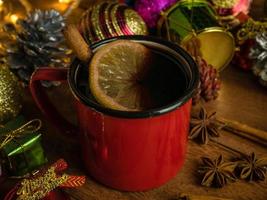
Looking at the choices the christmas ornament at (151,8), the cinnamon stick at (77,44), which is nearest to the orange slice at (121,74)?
the cinnamon stick at (77,44)

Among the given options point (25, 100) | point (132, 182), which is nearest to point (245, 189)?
point (132, 182)

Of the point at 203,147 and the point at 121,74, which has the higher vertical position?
the point at 121,74

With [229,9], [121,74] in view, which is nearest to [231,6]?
[229,9]

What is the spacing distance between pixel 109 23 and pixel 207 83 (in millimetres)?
197

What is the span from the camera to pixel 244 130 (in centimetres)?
67

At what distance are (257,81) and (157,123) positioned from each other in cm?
31

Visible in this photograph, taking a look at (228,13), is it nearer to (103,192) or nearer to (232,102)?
(232,102)

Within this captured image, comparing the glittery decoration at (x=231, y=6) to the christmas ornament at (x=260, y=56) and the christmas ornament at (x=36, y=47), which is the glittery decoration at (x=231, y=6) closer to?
the christmas ornament at (x=260, y=56)

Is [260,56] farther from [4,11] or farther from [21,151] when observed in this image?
[4,11]

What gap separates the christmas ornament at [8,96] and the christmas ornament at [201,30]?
0.27 m

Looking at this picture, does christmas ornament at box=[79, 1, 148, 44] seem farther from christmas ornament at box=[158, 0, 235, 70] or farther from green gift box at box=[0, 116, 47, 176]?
green gift box at box=[0, 116, 47, 176]

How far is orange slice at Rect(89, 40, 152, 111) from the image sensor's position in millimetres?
557

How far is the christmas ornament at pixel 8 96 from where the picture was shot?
66 centimetres

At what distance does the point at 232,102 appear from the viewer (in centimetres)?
73
